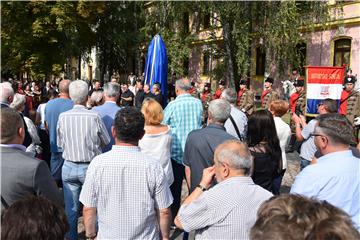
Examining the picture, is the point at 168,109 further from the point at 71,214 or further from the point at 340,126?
the point at 340,126

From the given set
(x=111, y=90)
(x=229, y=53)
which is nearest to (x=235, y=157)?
(x=111, y=90)

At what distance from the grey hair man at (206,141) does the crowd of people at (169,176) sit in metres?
0.01

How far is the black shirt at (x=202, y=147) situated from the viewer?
3.94 metres

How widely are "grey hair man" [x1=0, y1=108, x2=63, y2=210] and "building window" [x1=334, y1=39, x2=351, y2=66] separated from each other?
21.4 meters

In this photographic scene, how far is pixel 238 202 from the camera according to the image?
2465 mm

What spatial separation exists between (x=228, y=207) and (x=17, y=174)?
4.47ft

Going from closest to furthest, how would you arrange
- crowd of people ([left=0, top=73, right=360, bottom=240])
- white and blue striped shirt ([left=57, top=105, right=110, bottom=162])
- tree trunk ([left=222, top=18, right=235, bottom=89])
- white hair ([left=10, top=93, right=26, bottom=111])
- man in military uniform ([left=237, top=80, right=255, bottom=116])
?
1. crowd of people ([left=0, top=73, right=360, bottom=240])
2. white and blue striped shirt ([left=57, top=105, right=110, bottom=162])
3. white hair ([left=10, top=93, right=26, bottom=111])
4. man in military uniform ([left=237, top=80, right=255, bottom=116])
5. tree trunk ([left=222, top=18, right=235, bottom=89])

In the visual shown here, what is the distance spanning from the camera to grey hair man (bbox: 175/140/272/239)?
2.46 meters

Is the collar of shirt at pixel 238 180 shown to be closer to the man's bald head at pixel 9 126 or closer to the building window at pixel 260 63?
the man's bald head at pixel 9 126

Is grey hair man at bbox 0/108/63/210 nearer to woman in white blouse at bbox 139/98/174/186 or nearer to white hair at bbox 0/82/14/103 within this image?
woman in white blouse at bbox 139/98/174/186

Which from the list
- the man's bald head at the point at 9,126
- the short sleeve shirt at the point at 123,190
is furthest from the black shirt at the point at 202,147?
the man's bald head at the point at 9,126

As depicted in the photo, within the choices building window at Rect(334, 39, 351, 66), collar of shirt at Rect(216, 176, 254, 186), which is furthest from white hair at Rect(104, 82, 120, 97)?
building window at Rect(334, 39, 351, 66)

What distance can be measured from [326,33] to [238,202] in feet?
72.0

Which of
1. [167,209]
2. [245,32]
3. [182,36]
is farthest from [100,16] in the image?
[167,209]
